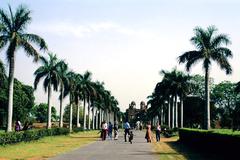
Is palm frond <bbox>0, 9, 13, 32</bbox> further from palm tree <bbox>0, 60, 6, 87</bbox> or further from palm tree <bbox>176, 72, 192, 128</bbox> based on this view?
palm tree <bbox>176, 72, 192, 128</bbox>

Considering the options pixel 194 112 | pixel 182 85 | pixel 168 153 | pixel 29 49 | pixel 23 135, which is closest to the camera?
pixel 168 153

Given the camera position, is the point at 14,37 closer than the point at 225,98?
Yes

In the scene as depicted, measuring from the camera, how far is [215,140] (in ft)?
75.6

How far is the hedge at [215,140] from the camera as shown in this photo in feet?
62.5

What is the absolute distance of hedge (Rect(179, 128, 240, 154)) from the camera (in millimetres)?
19048

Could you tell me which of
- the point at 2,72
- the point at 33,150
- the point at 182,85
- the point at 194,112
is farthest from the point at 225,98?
the point at 33,150

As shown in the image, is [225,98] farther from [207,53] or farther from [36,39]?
[36,39]

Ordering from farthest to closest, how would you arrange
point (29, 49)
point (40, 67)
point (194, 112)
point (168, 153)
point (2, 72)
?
point (194, 112) < point (40, 67) < point (2, 72) < point (29, 49) < point (168, 153)

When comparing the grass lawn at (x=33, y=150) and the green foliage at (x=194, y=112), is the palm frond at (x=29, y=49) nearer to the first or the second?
the grass lawn at (x=33, y=150)

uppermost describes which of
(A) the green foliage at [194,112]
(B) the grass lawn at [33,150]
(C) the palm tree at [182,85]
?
(C) the palm tree at [182,85]

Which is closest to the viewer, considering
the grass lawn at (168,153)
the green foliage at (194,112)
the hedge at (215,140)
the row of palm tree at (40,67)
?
the hedge at (215,140)

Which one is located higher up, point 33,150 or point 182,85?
point 182,85

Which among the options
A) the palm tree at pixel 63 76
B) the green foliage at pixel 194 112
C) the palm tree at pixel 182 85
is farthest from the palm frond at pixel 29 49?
the green foliage at pixel 194 112

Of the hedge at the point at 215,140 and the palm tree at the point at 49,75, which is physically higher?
the palm tree at the point at 49,75
